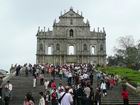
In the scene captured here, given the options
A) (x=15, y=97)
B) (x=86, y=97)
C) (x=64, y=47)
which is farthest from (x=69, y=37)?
(x=86, y=97)

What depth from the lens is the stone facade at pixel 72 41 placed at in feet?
298

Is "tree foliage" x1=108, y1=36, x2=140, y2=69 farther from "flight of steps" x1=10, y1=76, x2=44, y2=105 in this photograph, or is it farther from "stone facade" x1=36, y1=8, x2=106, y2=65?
"flight of steps" x1=10, y1=76, x2=44, y2=105

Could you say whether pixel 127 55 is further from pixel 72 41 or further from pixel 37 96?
pixel 37 96

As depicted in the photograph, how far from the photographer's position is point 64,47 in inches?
3627

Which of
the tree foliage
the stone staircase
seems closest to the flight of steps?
the stone staircase

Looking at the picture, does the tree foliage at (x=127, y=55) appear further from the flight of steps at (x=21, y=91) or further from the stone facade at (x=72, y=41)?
the flight of steps at (x=21, y=91)

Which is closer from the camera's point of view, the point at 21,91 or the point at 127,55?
the point at 21,91

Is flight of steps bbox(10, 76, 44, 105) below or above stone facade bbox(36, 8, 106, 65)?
below

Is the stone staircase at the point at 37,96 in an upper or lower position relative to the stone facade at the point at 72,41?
lower

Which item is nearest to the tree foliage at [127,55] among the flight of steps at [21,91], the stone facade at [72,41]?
the stone facade at [72,41]

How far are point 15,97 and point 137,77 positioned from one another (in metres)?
17.4

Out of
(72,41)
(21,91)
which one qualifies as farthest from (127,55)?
(21,91)

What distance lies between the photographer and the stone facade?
90.8 m

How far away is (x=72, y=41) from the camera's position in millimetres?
92375
